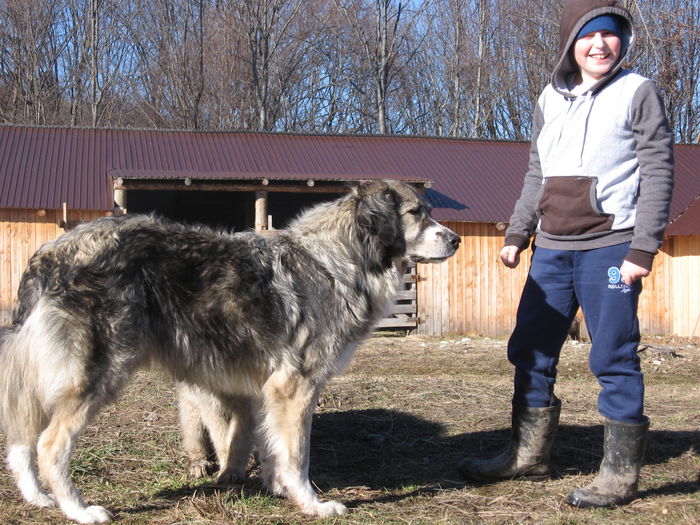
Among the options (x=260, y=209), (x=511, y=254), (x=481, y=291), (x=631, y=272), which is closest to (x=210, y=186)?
(x=260, y=209)

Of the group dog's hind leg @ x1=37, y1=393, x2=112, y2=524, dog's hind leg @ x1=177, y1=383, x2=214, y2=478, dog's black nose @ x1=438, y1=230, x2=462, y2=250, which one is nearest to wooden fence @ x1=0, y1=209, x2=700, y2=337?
dog's black nose @ x1=438, y1=230, x2=462, y2=250

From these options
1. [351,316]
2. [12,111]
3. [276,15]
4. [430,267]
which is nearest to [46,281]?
[351,316]

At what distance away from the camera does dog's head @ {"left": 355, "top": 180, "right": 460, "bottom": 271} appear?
4.36m

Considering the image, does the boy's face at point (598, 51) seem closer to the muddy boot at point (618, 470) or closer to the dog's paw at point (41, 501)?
the muddy boot at point (618, 470)

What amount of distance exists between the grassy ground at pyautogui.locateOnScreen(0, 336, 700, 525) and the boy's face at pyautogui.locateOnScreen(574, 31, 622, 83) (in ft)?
7.99

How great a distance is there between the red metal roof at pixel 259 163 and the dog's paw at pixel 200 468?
28.6 ft

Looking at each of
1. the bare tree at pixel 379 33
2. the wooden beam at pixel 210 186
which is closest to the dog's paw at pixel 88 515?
the wooden beam at pixel 210 186

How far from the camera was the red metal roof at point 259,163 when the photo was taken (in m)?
13.9

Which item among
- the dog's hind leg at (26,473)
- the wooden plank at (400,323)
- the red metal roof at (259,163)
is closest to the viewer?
the dog's hind leg at (26,473)

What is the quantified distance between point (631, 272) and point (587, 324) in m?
0.51

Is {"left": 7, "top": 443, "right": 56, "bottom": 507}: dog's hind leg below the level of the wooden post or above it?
below

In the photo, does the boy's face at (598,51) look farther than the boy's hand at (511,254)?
No

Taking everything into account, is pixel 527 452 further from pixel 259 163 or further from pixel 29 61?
pixel 29 61

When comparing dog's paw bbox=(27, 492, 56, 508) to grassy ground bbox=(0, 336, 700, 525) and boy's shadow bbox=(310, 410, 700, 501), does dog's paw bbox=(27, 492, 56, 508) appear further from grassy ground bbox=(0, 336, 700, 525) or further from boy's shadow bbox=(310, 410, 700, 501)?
boy's shadow bbox=(310, 410, 700, 501)
